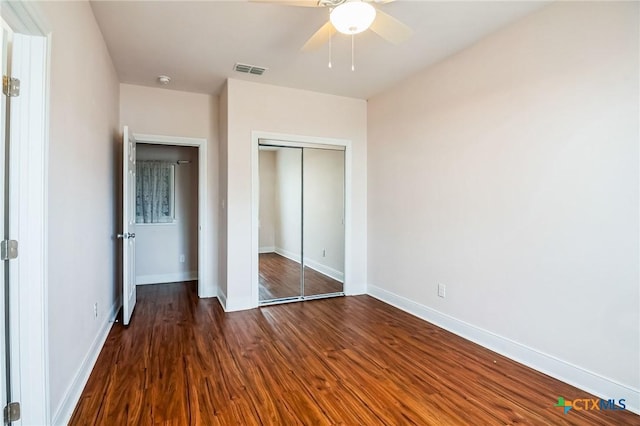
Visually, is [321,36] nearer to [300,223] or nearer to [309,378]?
[309,378]

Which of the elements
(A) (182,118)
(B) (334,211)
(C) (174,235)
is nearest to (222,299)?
(C) (174,235)

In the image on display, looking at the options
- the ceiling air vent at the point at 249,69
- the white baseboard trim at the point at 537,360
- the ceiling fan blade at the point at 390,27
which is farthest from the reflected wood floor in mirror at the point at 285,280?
the ceiling fan blade at the point at 390,27

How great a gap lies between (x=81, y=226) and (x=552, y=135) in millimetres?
3364

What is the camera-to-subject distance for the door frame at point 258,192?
12.7ft

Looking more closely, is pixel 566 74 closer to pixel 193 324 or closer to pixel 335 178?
pixel 335 178

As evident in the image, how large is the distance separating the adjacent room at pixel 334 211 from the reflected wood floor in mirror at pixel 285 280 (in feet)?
0.12

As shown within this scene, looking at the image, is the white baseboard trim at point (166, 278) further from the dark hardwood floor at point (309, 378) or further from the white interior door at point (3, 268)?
the white interior door at point (3, 268)

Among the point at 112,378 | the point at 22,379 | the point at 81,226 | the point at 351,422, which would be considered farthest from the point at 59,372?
the point at 351,422

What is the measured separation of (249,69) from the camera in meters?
A: 3.47

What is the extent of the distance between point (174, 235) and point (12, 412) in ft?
12.2

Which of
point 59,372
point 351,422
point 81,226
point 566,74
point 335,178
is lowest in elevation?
point 351,422

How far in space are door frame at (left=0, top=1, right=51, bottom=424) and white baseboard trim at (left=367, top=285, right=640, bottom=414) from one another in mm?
2852

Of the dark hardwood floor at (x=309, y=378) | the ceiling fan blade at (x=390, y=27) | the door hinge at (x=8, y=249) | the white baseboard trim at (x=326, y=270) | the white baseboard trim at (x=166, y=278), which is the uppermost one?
the ceiling fan blade at (x=390, y=27)

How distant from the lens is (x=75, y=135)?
2100mm
